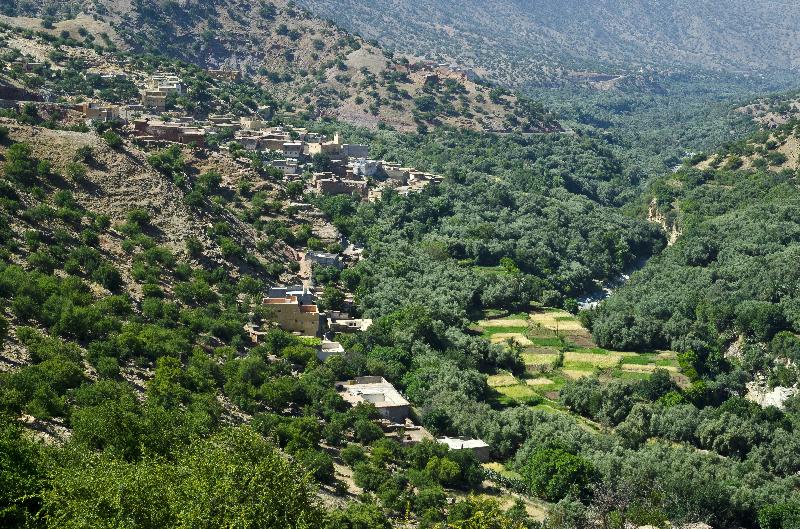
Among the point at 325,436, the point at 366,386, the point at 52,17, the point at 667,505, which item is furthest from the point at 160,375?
the point at 52,17

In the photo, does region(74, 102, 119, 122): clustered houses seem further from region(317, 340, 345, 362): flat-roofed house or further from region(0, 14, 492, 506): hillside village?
region(317, 340, 345, 362): flat-roofed house

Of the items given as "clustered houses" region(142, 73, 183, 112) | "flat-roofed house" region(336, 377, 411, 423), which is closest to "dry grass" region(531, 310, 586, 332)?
"flat-roofed house" region(336, 377, 411, 423)

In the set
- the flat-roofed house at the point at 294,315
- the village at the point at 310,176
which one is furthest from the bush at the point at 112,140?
the flat-roofed house at the point at 294,315

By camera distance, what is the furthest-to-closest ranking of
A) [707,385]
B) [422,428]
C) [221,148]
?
[221,148]
[707,385]
[422,428]

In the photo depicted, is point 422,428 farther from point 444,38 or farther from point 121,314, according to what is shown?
point 444,38

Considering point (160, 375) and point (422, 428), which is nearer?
point (160, 375)

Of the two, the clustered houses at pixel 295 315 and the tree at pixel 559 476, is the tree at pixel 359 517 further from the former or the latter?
the clustered houses at pixel 295 315

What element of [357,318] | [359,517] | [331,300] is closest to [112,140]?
[331,300]
